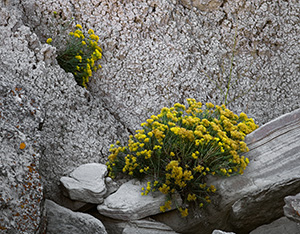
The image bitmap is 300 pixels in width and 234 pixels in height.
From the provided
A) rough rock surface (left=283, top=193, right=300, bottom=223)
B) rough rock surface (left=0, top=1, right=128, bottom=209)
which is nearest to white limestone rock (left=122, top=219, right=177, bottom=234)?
rough rock surface (left=0, top=1, right=128, bottom=209)

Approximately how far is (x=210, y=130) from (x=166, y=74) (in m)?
1.30

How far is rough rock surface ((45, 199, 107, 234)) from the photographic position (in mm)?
3057

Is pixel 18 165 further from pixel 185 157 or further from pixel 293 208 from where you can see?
pixel 293 208

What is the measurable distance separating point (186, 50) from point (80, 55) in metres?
1.37

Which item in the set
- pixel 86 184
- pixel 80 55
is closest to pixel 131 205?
pixel 86 184

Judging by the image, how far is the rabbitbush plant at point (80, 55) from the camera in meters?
3.95

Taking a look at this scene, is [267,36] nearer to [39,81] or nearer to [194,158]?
[194,158]

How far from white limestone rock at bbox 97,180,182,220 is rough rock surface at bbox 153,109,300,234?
0.18 m

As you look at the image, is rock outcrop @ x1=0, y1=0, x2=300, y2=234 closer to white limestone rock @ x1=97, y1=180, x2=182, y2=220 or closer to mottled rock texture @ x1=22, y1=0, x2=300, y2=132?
mottled rock texture @ x1=22, y1=0, x2=300, y2=132

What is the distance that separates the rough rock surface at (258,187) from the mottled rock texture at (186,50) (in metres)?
1.33

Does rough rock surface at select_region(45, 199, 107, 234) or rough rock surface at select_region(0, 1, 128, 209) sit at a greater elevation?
rough rock surface at select_region(0, 1, 128, 209)

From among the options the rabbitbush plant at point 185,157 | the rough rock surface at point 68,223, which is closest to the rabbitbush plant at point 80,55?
the rabbitbush plant at point 185,157

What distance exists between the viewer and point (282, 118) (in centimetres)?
350

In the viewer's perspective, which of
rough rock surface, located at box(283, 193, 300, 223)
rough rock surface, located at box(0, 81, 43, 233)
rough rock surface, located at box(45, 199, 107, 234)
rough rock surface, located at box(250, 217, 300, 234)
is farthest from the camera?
rough rock surface, located at box(250, 217, 300, 234)
